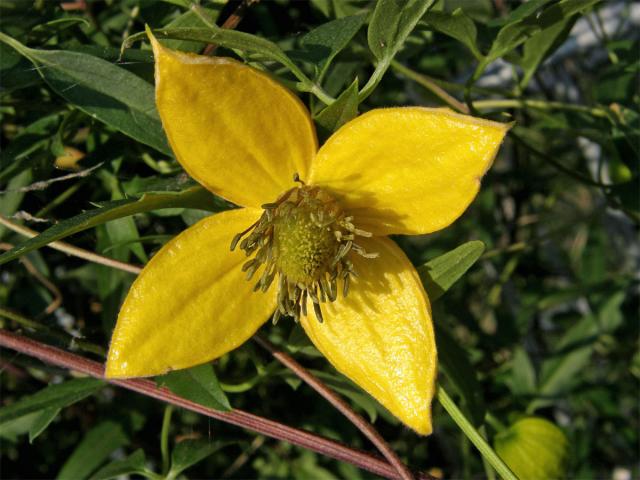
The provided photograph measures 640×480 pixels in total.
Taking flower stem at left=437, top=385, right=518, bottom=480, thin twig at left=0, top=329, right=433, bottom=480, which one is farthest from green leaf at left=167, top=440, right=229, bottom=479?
flower stem at left=437, top=385, right=518, bottom=480

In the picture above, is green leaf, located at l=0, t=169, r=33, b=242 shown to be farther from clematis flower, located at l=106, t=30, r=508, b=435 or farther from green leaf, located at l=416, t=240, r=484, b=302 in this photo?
green leaf, located at l=416, t=240, r=484, b=302

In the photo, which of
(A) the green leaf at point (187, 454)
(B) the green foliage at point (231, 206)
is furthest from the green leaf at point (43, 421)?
(A) the green leaf at point (187, 454)

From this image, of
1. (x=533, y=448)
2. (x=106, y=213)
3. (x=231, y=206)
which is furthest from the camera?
(x=533, y=448)

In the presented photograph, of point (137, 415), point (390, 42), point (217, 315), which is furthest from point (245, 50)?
point (137, 415)

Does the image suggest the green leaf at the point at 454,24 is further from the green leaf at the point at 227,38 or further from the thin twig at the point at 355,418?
the thin twig at the point at 355,418

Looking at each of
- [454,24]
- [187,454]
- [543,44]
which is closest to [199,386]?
[187,454]

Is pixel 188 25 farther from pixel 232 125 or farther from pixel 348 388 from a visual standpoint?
pixel 348 388
